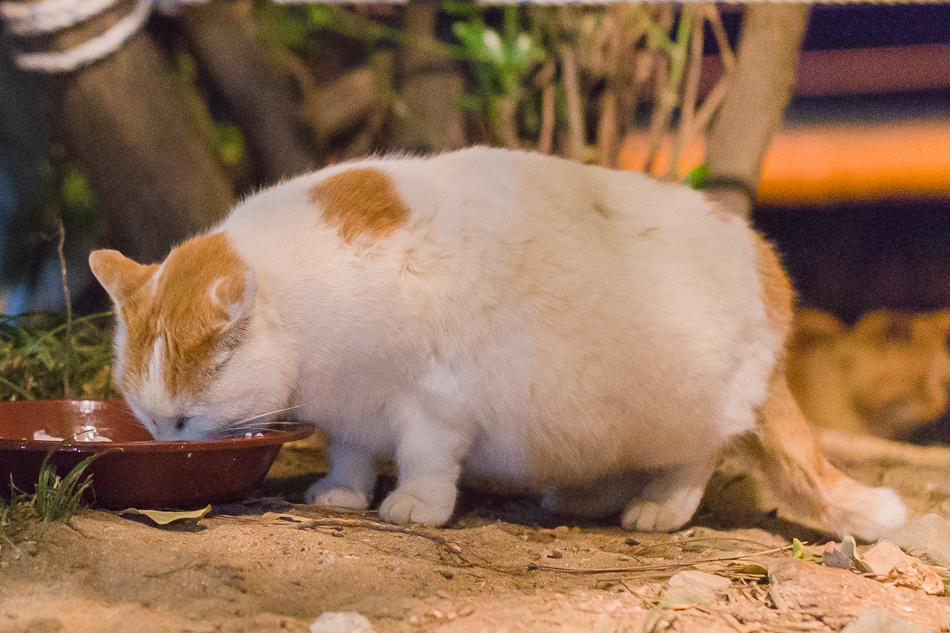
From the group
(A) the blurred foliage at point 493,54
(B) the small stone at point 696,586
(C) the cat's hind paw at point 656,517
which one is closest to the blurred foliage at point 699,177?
(A) the blurred foliage at point 493,54

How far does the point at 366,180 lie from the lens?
94.5 inches

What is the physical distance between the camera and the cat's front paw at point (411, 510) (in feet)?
7.65

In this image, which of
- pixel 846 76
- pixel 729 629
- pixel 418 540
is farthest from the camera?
pixel 846 76

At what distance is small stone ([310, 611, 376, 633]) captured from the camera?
1507 mm

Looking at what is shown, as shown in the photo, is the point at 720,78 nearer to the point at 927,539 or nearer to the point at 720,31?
the point at 720,31

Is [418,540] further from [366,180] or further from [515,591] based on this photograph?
[366,180]

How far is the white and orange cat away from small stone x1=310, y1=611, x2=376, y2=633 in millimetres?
779

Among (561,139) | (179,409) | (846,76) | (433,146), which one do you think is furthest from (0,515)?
(846,76)

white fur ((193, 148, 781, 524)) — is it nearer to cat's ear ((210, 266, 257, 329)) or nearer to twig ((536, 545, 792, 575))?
cat's ear ((210, 266, 257, 329))

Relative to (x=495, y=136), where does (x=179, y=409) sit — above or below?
below

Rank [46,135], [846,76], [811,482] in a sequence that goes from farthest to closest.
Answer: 1. [846,76]
2. [46,135]
3. [811,482]

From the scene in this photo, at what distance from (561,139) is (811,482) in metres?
2.55

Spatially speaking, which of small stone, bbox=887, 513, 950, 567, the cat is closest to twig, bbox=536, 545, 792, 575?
small stone, bbox=887, 513, 950, 567

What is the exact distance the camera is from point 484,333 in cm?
235
